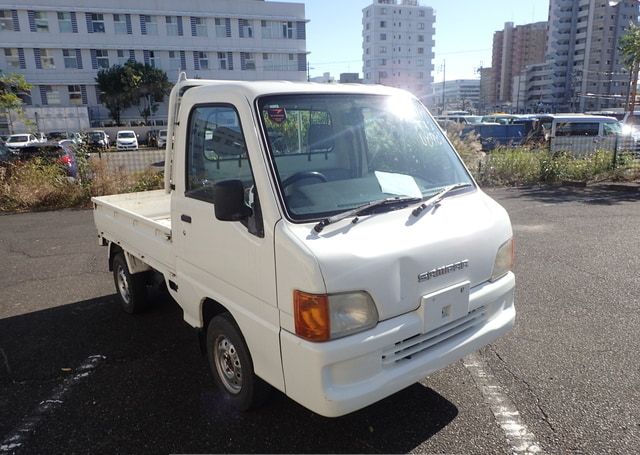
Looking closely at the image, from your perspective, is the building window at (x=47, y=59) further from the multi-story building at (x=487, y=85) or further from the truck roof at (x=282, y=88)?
the multi-story building at (x=487, y=85)

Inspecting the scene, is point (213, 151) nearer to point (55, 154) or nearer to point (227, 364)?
point (227, 364)

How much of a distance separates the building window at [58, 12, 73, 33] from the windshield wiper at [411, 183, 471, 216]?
2235 inches

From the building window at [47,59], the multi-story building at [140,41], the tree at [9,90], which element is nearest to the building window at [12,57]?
the multi-story building at [140,41]

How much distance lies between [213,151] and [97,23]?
184 ft

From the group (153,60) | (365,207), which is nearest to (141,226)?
(365,207)

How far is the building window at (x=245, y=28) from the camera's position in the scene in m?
53.8

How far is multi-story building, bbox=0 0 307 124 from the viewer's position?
156ft

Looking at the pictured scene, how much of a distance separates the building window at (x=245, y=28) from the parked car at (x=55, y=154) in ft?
152

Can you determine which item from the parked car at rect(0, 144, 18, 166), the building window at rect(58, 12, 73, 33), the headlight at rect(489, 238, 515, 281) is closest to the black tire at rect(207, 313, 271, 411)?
the headlight at rect(489, 238, 515, 281)

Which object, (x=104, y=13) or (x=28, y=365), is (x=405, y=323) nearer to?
(x=28, y=365)

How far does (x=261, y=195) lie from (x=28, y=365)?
2.71 meters

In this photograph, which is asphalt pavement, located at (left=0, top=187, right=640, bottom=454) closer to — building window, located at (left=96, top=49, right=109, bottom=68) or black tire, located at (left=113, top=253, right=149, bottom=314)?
black tire, located at (left=113, top=253, right=149, bottom=314)

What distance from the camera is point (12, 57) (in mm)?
47500

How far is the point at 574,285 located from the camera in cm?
514
